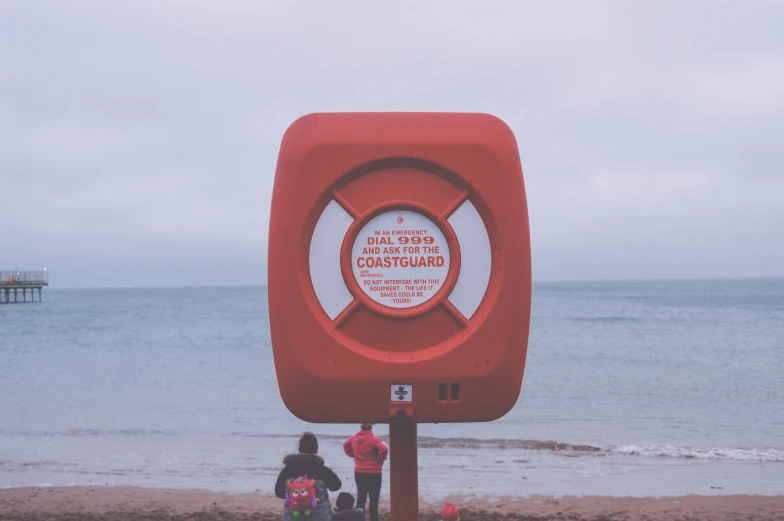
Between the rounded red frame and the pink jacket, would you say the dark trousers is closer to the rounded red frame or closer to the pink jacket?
the pink jacket

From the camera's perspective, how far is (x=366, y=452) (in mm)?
8688

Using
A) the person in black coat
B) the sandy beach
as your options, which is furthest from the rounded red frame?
the sandy beach

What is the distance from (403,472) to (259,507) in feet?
31.3

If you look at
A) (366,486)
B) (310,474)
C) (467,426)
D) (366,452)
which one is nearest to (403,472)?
(310,474)

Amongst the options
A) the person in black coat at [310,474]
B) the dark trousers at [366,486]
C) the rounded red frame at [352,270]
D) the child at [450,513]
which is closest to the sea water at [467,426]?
the dark trousers at [366,486]

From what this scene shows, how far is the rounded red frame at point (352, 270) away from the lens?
6.21 ft

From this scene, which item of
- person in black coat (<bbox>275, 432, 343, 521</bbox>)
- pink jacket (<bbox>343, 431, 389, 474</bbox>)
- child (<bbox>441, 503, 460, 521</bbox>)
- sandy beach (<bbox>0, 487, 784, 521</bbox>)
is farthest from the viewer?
sandy beach (<bbox>0, 487, 784, 521</bbox>)

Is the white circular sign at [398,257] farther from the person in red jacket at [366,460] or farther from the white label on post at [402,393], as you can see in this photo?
the person in red jacket at [366,460]

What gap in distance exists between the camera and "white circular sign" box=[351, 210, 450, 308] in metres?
1.91

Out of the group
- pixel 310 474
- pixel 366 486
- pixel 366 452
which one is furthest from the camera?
pixel 366 486

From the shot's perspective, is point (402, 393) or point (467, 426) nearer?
point (402, 393)

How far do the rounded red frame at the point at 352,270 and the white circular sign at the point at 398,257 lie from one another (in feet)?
0.04

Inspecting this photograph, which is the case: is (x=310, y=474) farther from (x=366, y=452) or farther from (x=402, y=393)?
(x=366, y=452)

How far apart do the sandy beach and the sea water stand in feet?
2.06
